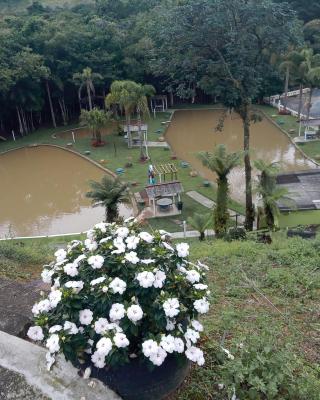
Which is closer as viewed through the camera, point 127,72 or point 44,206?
point 44,206

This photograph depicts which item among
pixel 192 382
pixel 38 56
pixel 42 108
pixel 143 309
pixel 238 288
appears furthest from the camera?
pixel 42 108

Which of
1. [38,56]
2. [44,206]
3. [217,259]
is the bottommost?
[44,206]

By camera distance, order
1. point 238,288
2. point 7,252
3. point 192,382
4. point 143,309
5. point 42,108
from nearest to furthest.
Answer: point 143,309 < point 192,382 < point 238,288 < point 7,252 < point 42,108

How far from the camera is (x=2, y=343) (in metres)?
3.93

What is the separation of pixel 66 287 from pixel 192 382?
4.89ft

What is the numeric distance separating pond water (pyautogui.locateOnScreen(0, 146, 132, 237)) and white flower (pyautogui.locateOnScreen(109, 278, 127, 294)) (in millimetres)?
13387

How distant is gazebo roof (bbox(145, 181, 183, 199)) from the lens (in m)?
17.9

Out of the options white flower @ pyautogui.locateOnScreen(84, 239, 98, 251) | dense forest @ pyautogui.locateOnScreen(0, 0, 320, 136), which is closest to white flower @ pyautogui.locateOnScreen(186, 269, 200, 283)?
white flower @ pyautogui.locateOnScreen(84, 239, 98, 251)

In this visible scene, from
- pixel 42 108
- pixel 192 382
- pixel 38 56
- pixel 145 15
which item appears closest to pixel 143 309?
pixel 192 382

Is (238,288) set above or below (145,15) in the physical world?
below

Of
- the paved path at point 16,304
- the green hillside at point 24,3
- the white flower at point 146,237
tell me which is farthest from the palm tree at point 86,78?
the white flower at point 146,237

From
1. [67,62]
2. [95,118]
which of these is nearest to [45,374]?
[95,118]

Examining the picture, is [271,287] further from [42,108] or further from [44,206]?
[42,108]

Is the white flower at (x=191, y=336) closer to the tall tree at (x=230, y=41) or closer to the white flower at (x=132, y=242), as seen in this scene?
the white flower at (x=132, y=242)
